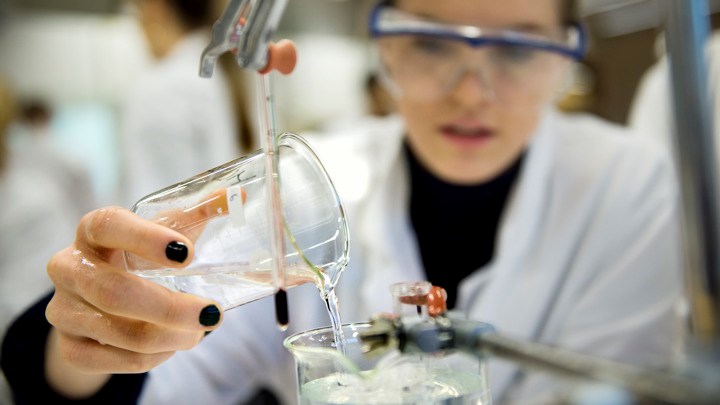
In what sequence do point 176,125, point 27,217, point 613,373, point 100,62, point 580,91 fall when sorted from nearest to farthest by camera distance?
1. point 613,373
2. point 176,125
3. point 27,217
4. point 580,91
5. point 100,62

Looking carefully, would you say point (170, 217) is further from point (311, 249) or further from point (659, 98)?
point (659, 98)

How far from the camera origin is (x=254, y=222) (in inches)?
26.3

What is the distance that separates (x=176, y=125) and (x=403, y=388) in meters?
1.72

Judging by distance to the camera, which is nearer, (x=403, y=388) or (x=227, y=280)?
(x=403, y=388)

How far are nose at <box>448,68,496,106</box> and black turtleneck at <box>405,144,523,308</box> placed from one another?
28cm

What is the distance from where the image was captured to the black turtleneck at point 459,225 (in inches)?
55.4

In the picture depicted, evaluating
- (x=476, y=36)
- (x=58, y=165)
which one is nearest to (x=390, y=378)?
(x=476, y=36)

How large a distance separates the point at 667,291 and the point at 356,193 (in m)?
0.63

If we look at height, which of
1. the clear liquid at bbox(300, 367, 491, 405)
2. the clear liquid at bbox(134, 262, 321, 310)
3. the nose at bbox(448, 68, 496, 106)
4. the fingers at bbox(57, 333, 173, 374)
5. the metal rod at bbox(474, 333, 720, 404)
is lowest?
the fingers at bbox(57, 333, 173, 374)

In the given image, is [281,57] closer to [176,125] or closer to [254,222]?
[254,222]

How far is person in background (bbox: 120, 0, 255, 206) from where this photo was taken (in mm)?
2084

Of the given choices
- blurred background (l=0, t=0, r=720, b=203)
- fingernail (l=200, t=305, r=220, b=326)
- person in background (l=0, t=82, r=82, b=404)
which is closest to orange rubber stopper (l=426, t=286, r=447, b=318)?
fingernail (l=200, t=305, r=220, b=326)

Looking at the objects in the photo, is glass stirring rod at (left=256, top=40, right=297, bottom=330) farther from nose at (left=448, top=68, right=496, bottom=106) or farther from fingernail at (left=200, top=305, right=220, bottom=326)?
nose at (left=448, top=68, right=496, bottom=106)

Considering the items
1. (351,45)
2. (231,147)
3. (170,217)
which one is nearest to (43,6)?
(351,45)
